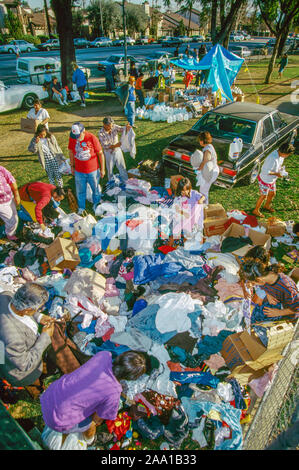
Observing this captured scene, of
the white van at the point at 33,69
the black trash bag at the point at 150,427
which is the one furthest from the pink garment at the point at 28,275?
the white van at the point at 33,69

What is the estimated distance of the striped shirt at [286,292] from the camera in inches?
139

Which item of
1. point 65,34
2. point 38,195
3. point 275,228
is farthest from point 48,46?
point 275,228

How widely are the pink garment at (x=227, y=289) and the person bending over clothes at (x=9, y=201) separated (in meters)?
3.88

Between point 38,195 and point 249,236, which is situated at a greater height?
point 38,195

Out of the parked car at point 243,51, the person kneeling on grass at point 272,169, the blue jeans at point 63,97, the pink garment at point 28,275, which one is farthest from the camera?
the parked car at point 243,51

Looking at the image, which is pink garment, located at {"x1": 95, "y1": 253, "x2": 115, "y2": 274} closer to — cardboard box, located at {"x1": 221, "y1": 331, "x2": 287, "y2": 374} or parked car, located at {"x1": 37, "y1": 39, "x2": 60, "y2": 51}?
cardboard box, located at {"x1": 221, "y1": 331, "x2": 287, "y2": 374}

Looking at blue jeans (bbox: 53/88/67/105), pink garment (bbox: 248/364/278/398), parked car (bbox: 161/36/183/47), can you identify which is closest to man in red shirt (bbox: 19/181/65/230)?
pink garment (bbox: 248/364/278/398)

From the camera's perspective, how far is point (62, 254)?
4379mm

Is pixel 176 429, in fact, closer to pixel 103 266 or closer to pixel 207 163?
pixel 103 266

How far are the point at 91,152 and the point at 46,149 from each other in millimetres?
1316

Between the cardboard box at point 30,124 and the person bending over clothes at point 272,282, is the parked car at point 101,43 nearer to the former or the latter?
the cardboard box at point 30,124

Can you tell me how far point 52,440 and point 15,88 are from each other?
14006 millimetres

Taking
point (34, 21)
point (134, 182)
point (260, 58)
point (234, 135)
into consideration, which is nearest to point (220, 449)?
point (134, 182)

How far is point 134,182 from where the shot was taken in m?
6.54
